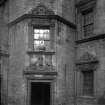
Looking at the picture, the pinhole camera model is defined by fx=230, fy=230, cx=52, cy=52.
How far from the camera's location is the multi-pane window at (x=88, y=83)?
48.0ft

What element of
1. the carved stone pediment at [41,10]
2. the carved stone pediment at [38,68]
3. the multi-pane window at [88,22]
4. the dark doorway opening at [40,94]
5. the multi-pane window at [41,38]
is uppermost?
the carved stone pediment at [41,10]

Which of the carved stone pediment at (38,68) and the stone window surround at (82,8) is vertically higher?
the stone window surround at (82,8)

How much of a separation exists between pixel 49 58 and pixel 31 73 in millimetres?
1476

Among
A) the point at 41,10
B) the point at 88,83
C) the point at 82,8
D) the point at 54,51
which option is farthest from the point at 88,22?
the point at 88,83

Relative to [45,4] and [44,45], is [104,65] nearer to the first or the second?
[44,45]

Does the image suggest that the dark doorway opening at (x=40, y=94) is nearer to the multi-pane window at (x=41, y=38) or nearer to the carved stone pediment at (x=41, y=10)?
the multi-pane window at (x=41, y=38)

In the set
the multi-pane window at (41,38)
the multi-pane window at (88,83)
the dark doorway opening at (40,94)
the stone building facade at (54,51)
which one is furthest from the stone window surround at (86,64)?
the dark doorway opening at (40,94)

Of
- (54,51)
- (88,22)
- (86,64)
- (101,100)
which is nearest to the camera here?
(101,100)

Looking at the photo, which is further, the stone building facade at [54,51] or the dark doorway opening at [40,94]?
the dark doorway opening at [40,94]

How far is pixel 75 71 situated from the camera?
1550cm

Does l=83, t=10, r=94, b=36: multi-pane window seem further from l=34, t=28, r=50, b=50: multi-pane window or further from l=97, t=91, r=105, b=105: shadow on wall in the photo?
l=97, t=91, r=105, b=105: shadow on wall

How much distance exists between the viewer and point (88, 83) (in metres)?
14.9

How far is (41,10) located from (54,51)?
9.18 ft

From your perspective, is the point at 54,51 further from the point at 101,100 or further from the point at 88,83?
the point at 101,100
